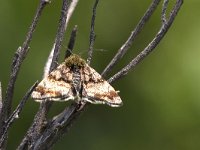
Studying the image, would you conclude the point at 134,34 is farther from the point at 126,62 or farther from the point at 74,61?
the point at 126,62

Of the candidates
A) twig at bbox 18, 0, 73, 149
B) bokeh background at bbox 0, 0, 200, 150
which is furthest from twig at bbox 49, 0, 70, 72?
bokeh background at bbox 0, 0, 200, 150

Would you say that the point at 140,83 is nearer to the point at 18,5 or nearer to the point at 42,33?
the point at 42,33

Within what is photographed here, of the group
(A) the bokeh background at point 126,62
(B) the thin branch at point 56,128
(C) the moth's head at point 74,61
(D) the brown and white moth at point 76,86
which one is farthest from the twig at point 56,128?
(A) the bokeh background at point 126,62

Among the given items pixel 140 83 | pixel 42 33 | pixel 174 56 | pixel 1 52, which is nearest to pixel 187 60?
pixel 174 56

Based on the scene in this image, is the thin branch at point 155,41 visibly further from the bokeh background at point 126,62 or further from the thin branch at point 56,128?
the bokeh background at point 126,62

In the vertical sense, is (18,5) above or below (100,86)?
above

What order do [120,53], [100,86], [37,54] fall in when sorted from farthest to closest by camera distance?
[37,54]
[100,86]
[120,53]
